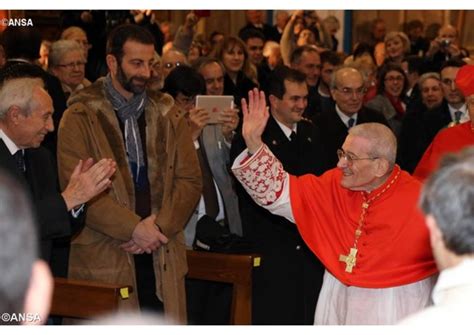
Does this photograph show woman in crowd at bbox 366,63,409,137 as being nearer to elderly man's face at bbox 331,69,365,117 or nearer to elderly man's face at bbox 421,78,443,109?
elderly man's face at bbox 421,78,443,109

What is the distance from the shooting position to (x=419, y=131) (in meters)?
7.46

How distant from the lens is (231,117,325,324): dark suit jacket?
6.05 metres

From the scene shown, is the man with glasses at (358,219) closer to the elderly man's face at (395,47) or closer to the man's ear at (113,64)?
the man's ear at (113,64)

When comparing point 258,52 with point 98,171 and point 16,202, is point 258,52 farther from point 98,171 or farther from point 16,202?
point 16,202

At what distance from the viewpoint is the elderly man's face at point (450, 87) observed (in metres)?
7.41

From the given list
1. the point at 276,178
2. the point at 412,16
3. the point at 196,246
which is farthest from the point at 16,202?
the point at 412,16

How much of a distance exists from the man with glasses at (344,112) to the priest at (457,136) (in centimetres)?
87

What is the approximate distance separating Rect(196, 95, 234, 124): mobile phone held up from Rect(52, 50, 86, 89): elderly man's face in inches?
37.9

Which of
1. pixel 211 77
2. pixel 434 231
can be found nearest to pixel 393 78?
pixel 211 77

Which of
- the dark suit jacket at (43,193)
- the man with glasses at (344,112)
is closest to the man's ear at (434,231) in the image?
the dark suit jacket at (43,193)

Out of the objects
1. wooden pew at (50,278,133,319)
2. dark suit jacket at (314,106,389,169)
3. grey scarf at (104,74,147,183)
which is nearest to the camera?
wooden pew at (50,278,133,319)

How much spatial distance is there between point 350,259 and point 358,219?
194 millimetres

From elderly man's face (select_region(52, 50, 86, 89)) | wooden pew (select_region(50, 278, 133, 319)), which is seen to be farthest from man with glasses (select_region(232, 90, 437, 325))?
elderly man's face (select_region(52, 50, 86, 89))

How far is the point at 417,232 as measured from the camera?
15.5 feet
